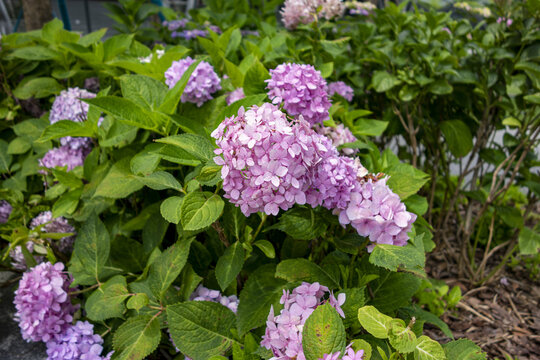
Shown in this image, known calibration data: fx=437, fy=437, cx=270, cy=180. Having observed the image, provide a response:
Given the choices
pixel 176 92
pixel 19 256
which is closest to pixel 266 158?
pixel 176 92

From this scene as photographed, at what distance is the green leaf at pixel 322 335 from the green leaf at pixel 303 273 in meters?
0.29

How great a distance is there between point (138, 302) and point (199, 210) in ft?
1.31

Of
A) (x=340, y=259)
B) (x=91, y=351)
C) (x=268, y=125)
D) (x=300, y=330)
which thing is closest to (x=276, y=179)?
(x=268, y=125)

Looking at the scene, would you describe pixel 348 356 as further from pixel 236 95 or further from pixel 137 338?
pixel 236 95

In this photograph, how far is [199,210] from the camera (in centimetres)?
104

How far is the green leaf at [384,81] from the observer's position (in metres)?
2.23

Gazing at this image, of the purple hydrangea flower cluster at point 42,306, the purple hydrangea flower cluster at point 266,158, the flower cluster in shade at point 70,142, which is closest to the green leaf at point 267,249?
the purple hydrangea flower cluster at point 266,158

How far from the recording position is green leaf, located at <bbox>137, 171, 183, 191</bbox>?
3.89 ft

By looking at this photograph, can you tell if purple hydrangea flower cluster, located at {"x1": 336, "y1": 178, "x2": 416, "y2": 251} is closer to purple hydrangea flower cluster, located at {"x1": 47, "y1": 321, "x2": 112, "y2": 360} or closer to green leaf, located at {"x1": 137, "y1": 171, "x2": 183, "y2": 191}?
green leaf, located at {"x1": 137, "y1": 171, "x2": 183, "y2": 191}

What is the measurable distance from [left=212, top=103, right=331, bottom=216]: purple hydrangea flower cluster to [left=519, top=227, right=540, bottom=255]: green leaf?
6.01 ft

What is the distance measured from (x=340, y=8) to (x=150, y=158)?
1537 mm

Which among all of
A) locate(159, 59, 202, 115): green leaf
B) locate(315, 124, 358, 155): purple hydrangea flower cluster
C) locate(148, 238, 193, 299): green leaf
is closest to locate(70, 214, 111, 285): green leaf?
locate(148, 238, 193, 299): green leaf

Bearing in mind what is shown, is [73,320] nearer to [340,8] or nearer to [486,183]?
[340,8]

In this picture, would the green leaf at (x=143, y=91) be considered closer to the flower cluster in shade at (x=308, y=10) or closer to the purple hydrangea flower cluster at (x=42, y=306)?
the purple hydrangea flower cluster at (x=42, y=306)
